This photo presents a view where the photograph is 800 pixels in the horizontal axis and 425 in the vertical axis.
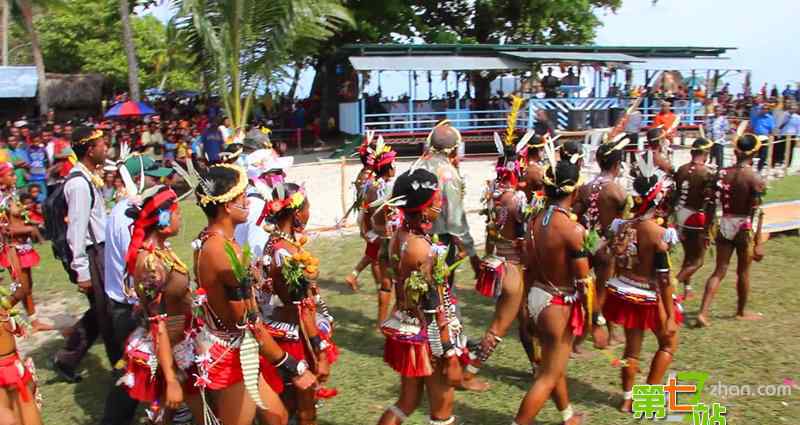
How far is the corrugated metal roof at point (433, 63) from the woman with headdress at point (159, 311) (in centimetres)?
1669

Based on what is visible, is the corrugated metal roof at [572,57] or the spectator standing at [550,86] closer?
the corrugated metal roof at [572,57]

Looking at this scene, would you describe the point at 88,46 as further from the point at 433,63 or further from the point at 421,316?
the point at 421,316

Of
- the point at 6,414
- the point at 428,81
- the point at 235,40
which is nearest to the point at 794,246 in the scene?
the point at 6,414

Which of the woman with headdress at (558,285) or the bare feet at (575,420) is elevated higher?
the woman with headdress at (558,285)

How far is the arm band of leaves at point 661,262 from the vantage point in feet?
16.7

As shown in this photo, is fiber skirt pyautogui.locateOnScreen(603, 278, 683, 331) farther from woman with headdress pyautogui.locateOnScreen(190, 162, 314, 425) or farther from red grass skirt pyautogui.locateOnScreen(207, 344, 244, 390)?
red grass skirt pyautogui.locateOnScreen(207, 344, 244, 390)

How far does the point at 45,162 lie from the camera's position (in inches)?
536

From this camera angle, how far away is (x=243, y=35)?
17.6m

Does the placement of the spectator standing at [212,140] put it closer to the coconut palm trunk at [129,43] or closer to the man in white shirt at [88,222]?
the coconut palm trunk at [129,43]

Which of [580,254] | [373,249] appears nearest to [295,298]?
[580,254]

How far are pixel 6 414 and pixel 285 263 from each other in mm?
1761

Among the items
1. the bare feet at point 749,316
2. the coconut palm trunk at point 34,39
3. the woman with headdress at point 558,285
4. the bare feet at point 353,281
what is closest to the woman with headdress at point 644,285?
the woman with headdress at point 558,285

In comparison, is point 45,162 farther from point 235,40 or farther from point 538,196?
point 538,196

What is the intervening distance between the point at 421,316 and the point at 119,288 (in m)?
2.42
